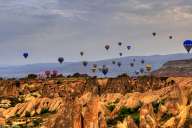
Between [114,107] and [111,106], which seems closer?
[114,107]

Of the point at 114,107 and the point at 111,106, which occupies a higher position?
the point at 111,106

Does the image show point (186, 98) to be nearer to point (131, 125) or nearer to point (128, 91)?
point (131, 125)

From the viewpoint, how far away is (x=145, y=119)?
91.1 metres

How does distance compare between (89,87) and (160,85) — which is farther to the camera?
(89,87)

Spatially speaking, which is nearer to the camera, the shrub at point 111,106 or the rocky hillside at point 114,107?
the rocky hillside at point 114,107

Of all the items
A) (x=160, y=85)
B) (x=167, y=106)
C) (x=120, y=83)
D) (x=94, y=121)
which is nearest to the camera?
(x=94, y=121)

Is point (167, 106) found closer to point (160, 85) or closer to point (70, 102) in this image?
point (70, 102)

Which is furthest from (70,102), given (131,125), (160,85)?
(160,85)

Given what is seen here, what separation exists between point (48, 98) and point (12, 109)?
1625cm

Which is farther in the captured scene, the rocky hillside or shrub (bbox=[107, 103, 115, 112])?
shrub (bbox=[107, 103, 115, 112])

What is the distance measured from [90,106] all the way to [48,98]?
11336cm

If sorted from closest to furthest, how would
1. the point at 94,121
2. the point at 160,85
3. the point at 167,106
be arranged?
the point at 94,121 < the point at 167,106 < the point at 160,85

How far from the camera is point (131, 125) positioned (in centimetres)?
8462

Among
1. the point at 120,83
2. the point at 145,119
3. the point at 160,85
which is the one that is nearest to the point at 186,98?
the point at 145,119
